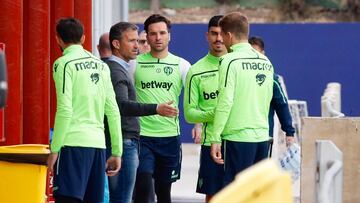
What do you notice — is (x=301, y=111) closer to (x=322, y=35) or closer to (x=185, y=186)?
(x=322, y=35)

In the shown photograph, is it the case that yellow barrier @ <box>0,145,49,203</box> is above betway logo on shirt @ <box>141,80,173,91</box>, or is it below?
below

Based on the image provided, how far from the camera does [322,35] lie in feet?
90.3

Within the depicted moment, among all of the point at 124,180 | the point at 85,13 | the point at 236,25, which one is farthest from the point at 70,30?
the point at 85,13

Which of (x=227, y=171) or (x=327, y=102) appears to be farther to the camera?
(x=327, y=102)

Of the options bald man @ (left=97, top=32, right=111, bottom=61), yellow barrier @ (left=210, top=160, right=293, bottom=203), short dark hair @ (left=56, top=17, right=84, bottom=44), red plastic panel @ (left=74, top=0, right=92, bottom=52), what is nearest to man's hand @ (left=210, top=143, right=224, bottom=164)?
short dark hair @ (left=56, top=17, right=84, bottom=44)

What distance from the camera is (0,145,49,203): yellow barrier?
1012 centimetres

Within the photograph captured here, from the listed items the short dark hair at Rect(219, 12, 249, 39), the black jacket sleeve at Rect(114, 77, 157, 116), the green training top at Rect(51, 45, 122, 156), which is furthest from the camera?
the black jacket sleeve at Rect(114, 77, 157, 116)

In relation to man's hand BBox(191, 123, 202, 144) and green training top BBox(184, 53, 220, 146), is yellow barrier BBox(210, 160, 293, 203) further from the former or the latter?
man's hand BBox(191, 123, 202, 144)

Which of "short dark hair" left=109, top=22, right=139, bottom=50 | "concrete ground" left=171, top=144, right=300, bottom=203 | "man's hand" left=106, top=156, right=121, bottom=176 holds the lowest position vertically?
"concrete ground" left=171, top=144, right=300, bottom=203

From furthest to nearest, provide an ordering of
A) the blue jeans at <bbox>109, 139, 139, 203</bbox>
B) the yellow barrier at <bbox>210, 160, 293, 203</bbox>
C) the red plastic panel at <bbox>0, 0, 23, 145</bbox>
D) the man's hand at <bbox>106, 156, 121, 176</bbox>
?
the red plastic panel at <bbox>0, 0, 23, 145</bbox>, the blue jeans at <bbox>109, 139, 139, 203</bbox>, the man's hand at <bbox>106, 156, 121, 176</bbox>, the yellow barrier at <bbox>210, 160, 293, 203</bbox>

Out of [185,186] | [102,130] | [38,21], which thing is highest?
[38,21]

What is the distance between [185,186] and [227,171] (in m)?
7.76

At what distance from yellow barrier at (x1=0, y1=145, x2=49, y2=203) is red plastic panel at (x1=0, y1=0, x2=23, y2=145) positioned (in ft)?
4.99

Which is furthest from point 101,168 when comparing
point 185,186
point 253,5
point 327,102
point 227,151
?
point 253,5
